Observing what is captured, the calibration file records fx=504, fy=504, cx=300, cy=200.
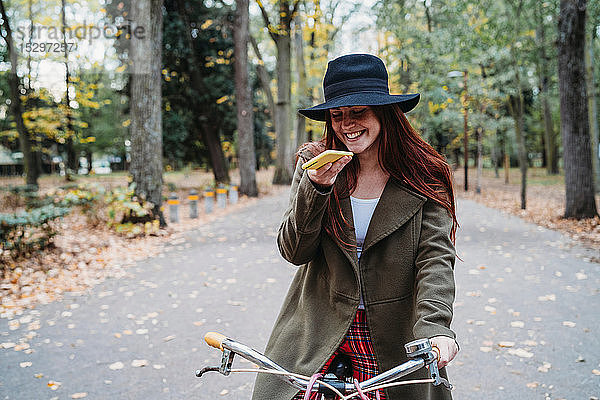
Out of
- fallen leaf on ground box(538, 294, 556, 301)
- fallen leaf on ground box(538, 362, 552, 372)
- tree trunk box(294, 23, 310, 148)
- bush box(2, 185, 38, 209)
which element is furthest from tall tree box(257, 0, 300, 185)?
fallen leaf on ground box(538, 362, 552, 372)

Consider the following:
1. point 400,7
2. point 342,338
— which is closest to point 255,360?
point 342,338

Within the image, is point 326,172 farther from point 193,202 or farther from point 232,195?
point 232,195

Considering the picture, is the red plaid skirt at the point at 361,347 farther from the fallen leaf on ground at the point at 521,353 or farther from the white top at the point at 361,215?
the fallen leaf on ground at the point at 521,353

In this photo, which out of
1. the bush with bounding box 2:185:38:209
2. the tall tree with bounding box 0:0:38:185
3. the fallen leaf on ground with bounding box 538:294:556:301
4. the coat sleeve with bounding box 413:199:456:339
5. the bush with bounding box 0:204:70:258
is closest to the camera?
the coat sleeve with bounding box 413:199:456:339

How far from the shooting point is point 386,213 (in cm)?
198

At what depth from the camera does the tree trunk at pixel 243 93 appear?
63.0 feet

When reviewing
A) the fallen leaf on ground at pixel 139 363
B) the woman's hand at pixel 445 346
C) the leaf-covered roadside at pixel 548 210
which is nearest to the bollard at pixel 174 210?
the fallen leaf on ground at pixel 139 363

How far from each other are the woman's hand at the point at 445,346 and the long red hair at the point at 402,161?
1.77 feet

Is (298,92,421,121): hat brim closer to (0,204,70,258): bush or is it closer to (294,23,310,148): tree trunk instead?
(0,204,70,258): bush

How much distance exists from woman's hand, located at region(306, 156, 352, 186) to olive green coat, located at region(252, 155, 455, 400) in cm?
4

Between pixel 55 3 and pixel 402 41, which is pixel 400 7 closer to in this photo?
pixel 402 41

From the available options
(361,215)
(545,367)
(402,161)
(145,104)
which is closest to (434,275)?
(361,215)

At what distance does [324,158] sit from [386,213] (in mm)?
462

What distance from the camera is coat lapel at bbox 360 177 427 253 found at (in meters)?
1.95
